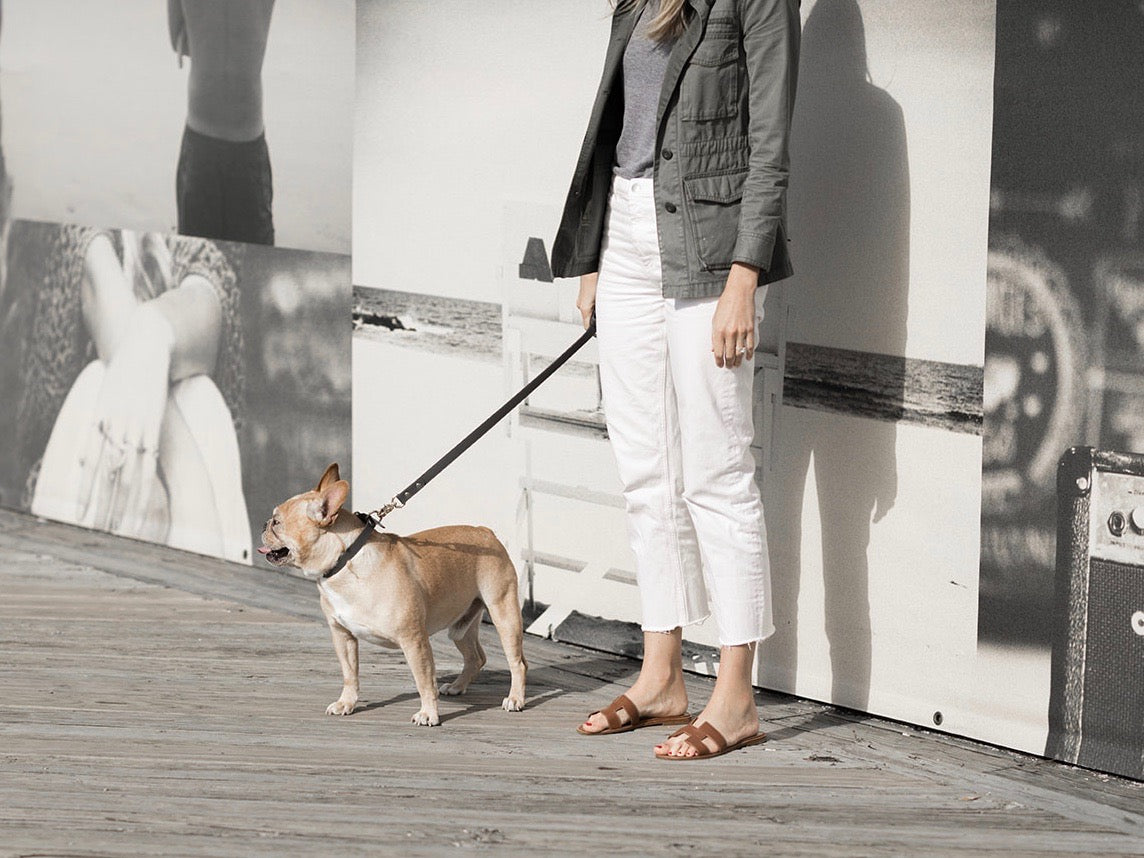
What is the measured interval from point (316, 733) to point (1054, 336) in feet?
5.22

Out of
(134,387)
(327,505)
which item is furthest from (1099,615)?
(134,387)

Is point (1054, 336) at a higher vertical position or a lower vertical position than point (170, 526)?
higher

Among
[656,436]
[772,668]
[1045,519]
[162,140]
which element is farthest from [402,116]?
[1045,519]

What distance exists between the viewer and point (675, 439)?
3178 mm

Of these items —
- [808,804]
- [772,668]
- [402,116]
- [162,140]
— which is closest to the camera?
[808,804]

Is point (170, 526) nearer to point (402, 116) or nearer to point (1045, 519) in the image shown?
point (402, 116)

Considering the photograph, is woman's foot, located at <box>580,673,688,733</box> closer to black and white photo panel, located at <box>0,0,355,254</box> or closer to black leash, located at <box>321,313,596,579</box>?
black leash, located at <box>321,313,596,579</box>

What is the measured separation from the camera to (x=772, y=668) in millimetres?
3592

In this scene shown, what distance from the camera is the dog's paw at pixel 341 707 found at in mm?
3357

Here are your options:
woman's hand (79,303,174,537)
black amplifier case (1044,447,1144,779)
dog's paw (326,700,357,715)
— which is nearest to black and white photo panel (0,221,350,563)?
woman's hand (79,303,174,537)

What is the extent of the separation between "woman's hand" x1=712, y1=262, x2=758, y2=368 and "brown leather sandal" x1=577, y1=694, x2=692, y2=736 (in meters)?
0.77

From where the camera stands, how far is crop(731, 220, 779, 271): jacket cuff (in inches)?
114

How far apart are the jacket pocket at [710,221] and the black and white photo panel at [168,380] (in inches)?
65.0

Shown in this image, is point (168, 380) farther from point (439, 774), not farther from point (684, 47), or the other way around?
point (684, 47)
